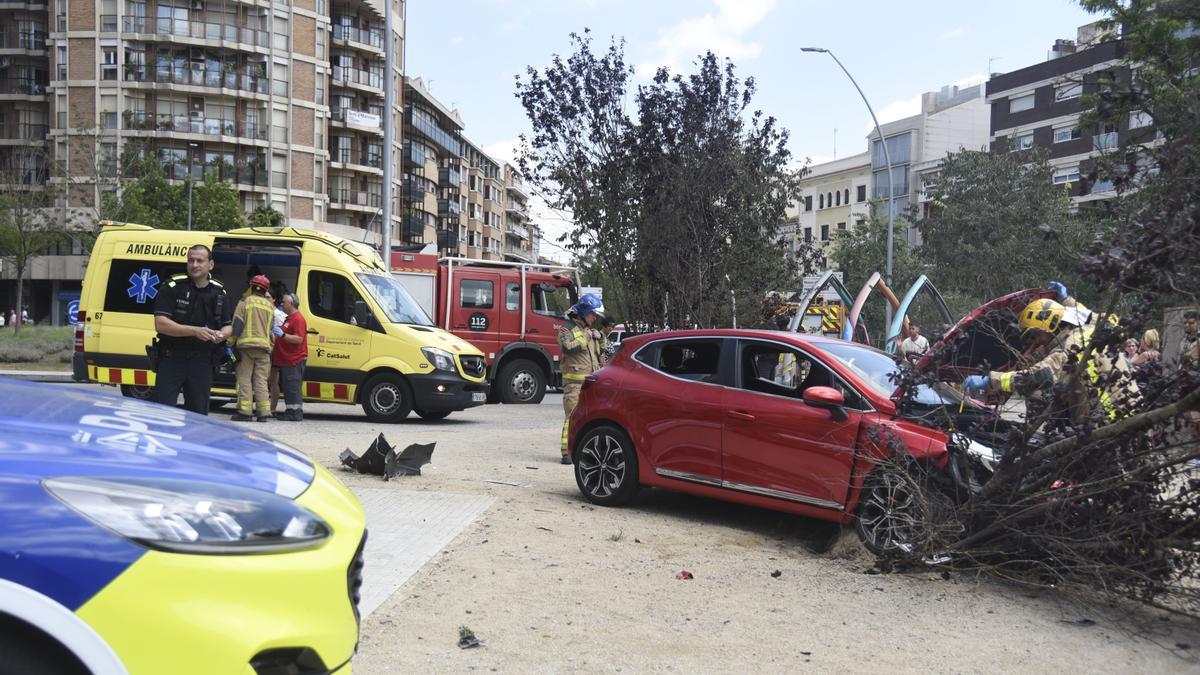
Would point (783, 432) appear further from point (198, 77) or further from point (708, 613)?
point (198, 77)

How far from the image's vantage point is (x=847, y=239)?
5219cm

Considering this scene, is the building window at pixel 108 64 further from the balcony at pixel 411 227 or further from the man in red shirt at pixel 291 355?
the man in red shirt at pixel 291 355

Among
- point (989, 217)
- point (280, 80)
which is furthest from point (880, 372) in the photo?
point (280, 80)

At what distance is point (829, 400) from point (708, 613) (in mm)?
1953

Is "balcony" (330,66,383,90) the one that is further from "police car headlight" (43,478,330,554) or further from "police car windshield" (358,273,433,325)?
"police car headlight" (43,478,330,554)

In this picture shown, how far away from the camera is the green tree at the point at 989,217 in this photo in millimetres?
39531

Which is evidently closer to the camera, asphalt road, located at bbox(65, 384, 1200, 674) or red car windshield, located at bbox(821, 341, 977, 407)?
asphalt road, located at bbox(65, 384, 1200, 674)

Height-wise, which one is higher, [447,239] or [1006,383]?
[447,239]

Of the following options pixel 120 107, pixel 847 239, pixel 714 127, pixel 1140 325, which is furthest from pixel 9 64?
pixel 1140 325

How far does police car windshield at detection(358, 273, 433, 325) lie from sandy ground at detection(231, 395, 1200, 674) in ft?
24.3

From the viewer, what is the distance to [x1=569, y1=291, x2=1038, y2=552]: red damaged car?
6383 millimetres

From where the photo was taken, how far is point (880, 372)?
23.7 feet

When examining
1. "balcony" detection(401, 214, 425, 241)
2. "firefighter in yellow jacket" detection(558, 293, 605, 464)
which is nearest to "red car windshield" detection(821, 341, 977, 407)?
"firefighter in yellow jacket" detection(558, 293, 605, 464)

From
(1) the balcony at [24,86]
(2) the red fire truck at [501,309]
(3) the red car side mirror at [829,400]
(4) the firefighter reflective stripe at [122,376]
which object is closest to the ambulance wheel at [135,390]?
(4) the firefighter reflective stripe at [122,376]
